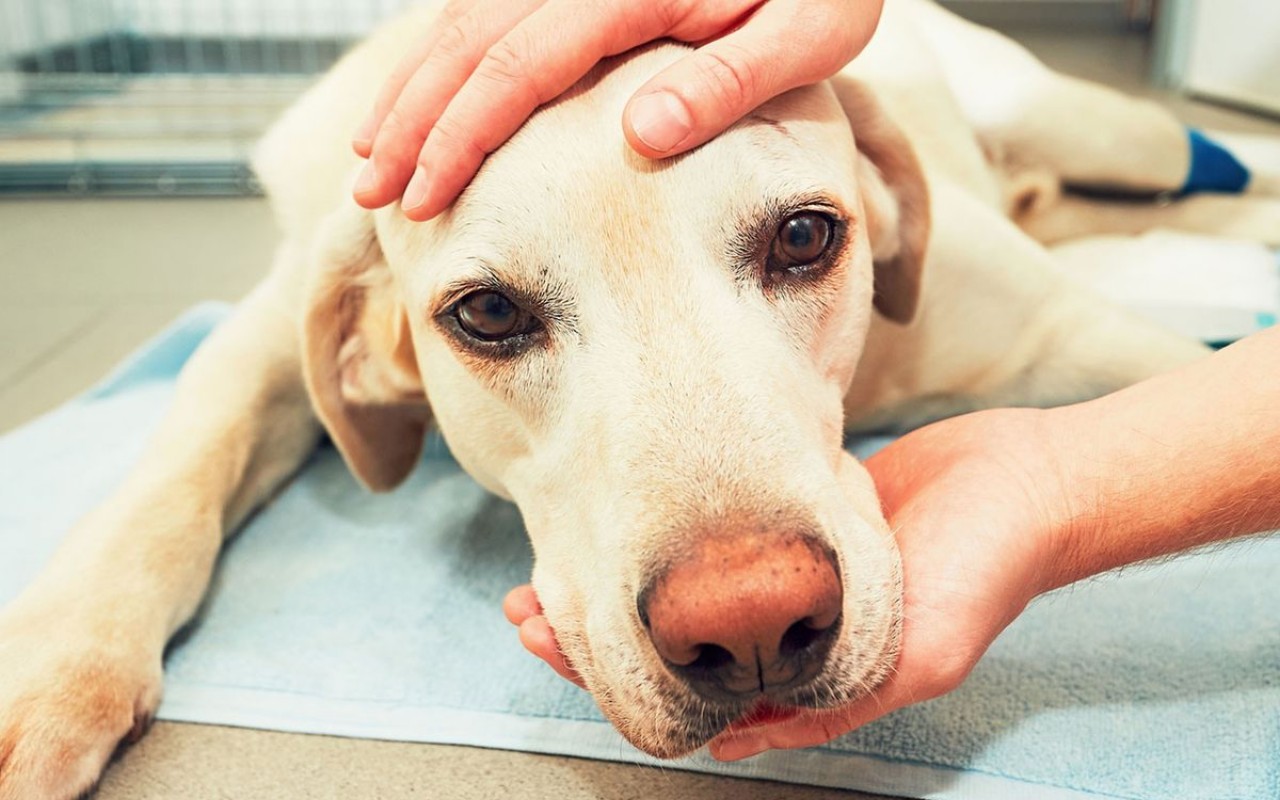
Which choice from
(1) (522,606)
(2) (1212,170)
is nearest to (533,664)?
(1) (522,606)

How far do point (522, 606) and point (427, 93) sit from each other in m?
0.67

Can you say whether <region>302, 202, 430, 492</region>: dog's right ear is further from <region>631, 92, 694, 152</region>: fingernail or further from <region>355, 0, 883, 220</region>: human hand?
<region>631, 92, 694, 152</region>: fingernail

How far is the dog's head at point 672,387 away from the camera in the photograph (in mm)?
998

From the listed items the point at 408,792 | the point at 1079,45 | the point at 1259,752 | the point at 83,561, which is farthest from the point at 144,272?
the point at 1079,45

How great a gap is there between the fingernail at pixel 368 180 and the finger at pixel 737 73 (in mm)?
373

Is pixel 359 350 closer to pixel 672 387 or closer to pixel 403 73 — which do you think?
pixel 403 73

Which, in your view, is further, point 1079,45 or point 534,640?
point 1079,45

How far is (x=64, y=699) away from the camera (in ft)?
4.36

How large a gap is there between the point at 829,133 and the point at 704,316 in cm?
39

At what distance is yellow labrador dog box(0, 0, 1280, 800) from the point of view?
1.04m

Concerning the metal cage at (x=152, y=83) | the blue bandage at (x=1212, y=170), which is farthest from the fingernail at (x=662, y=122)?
the metal cage at (x=152, y=83)

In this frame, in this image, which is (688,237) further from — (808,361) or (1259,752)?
(1259,752)

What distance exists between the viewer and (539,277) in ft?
4.12

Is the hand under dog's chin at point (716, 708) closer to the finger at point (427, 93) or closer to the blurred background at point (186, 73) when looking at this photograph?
the finger at point (427, 93)
